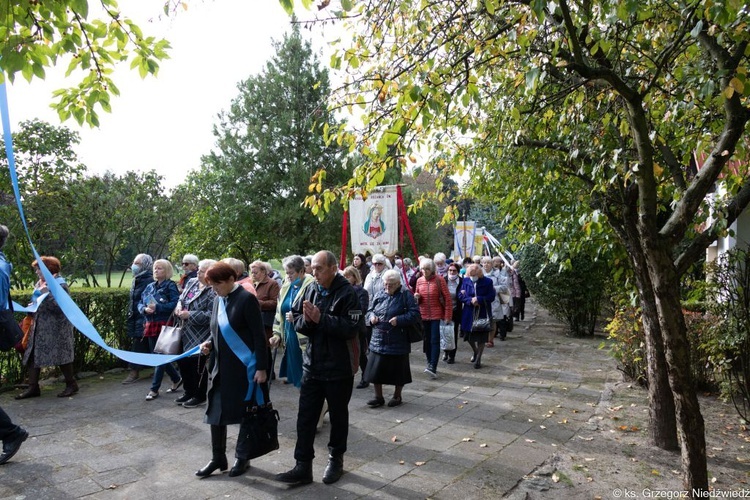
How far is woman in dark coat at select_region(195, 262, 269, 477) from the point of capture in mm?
4477

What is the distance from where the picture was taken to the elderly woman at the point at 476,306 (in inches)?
374

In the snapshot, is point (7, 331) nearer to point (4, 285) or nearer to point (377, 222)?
point (4, 285)

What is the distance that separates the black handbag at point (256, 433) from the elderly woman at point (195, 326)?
5.28ft

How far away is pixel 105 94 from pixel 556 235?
496 centimetres

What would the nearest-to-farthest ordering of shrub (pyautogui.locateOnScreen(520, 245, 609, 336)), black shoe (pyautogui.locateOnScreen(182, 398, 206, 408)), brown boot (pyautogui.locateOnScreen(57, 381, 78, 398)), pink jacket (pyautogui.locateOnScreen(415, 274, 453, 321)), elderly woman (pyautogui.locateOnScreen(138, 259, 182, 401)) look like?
black shoe (pyautogui.locateOnScreen(182, 398, 206, 408)) < brown boot (pyautogui.locateOnScreen(57, 381, 78, 398)) < elderly woman (pyautogui.locateOnScreen(138, 259, 182, 401)) < pink jacket (pyautogui.locateOnScreen(415, 274, 453, 321)) < shrub (pyautogui.locateOnScreen(520, 245, 609, 336))

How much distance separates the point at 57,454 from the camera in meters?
5.07

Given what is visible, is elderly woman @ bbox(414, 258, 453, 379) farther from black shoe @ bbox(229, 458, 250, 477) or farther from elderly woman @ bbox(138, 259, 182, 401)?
black shoe @ bbox(229, 458, 250, 477)

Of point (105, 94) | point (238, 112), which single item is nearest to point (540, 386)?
point (105, 94)

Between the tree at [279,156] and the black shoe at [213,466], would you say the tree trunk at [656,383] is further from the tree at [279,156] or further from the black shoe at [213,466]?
the tree at [279,156]

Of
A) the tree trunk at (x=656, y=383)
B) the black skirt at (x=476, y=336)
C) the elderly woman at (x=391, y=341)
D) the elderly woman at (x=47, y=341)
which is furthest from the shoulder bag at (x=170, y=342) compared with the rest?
the tree trunk at (x=656, y=383)

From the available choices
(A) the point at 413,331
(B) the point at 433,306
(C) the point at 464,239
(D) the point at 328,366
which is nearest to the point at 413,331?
(A) the point at 413,331

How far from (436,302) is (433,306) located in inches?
3.2

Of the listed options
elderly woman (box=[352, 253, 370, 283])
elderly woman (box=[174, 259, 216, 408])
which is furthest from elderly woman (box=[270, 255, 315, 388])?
elderly woman (box=[352, 253, 370, 283])

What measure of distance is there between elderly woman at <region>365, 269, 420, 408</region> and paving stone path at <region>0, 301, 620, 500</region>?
362 mm
